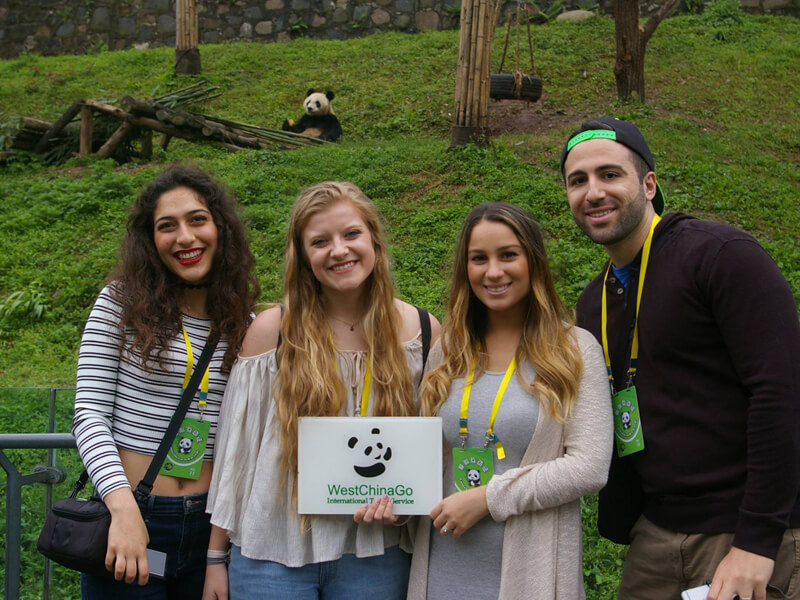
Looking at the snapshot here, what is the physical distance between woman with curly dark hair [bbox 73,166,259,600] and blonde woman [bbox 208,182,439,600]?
0.13 meters

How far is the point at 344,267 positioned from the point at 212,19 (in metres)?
15.0

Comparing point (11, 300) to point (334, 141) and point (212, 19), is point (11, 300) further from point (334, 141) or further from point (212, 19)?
point (212, 19)

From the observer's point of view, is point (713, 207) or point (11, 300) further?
point (713, 207)

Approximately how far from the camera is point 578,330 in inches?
90.2

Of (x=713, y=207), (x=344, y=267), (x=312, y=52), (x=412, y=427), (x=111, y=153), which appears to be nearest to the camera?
(x=412, y=427)

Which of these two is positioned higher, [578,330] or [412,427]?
[578,330]

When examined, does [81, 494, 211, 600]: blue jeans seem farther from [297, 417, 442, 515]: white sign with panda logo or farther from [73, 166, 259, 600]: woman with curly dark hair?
[297, 417, 442, 515]: white sign with panda logo

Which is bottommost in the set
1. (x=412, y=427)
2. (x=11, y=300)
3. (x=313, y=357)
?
(x=11, y=300)

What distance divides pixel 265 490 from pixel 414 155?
6.70 m

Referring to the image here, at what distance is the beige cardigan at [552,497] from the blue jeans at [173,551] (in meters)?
0.68

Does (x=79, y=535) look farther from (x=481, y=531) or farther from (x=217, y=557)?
(x=481, y=531)

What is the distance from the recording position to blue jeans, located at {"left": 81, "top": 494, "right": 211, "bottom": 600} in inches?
88.2

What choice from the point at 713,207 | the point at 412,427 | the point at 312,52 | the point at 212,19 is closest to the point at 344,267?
the point at 412,427

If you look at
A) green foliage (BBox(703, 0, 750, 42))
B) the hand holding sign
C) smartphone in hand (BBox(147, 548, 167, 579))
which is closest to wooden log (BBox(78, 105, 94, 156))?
smartphone in hand (BBox(147, 548, 167, 579))
